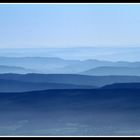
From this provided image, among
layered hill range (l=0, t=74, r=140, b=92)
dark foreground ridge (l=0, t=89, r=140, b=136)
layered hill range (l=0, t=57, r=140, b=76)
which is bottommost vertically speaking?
dark foreground ridge (l=0, t=89, r=140, b=136)

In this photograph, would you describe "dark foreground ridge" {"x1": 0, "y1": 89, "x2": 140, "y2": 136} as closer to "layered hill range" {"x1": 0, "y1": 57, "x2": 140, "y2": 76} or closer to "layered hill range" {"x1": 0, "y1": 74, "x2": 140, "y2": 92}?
"layered hill range" {"x1": 0, "y1": 74, "x2": 140, "y2": 92}

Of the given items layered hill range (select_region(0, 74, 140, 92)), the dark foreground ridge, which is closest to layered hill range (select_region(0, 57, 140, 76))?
layered hill range (select_region(0, 74, 140, 92))

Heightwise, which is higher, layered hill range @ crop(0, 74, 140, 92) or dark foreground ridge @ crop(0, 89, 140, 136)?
layered hill range @ crop(0, 74, 140, 92)

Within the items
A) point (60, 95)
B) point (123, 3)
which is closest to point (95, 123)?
point (60, 95)

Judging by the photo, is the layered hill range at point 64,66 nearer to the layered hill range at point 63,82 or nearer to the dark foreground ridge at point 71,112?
the layered hill range at point 63,82

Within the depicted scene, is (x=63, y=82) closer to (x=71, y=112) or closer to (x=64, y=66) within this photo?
(x=64, y=66)

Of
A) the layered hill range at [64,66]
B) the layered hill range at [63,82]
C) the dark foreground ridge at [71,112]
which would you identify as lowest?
Answer: the dark foreground ridge at [71,112]

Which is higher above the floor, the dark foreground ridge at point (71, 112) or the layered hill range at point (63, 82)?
the layered hill range at point (63, 82)

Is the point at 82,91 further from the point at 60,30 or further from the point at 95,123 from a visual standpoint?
the point at 60,30

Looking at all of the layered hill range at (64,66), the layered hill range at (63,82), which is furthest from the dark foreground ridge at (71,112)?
the layered hill range at (64,66)
